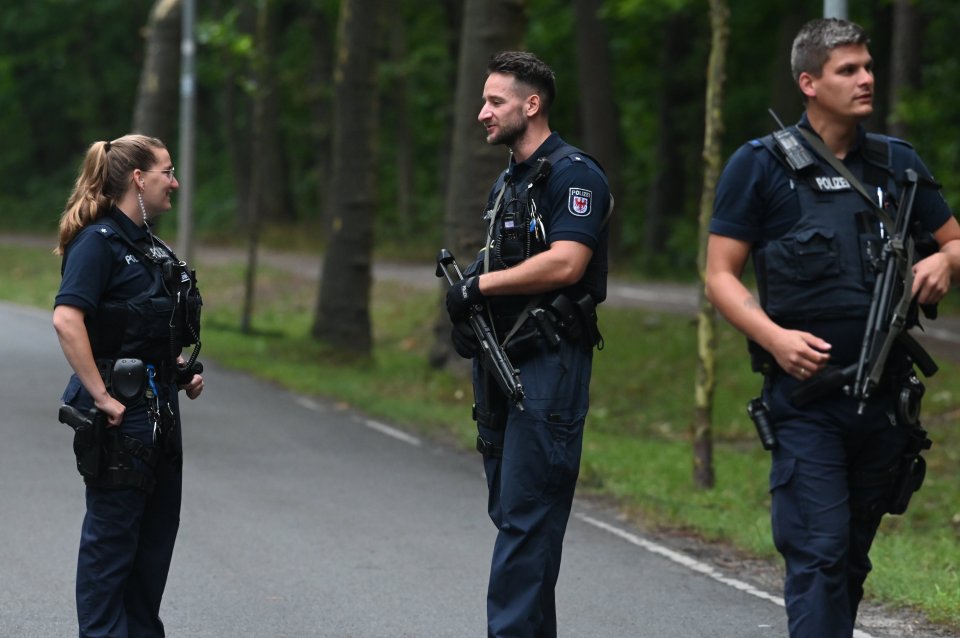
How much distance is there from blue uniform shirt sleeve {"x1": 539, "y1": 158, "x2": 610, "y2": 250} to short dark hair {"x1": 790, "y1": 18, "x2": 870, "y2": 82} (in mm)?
769

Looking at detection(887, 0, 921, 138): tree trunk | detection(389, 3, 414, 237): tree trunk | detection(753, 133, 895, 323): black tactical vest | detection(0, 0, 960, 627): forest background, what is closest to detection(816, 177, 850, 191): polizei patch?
detection(753, 133, 895, 323): black tactical vest

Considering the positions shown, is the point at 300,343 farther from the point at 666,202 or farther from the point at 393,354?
the point at 666,202

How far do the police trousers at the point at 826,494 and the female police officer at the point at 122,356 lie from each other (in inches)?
82.0

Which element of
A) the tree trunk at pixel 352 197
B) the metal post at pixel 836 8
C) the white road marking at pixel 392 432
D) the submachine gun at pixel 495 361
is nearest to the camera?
the submachine gun at pixel 495 361

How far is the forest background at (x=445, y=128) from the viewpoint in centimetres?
1514

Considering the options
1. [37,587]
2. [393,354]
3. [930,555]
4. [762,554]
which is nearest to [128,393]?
[37,587]

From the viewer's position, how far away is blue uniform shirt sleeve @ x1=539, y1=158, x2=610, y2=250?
5277mm

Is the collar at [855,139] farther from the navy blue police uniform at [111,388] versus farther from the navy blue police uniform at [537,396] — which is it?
the navy blue police uniform at [111,388]

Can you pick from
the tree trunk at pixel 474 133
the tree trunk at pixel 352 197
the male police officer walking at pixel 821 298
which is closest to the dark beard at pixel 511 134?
the male police officer walking at pixel 821 298

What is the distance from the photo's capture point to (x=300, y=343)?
19391 millimetres

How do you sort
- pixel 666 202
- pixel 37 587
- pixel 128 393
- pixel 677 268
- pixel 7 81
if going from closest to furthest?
pixel 128 393 → pixel 37 587 → pixel 677 268 → pixel 666 202 → pixel 7 81

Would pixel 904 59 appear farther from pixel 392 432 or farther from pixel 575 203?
pixel 575 203

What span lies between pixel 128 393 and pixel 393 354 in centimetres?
1604

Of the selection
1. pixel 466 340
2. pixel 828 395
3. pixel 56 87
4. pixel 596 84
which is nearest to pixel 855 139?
pixel 828 395
